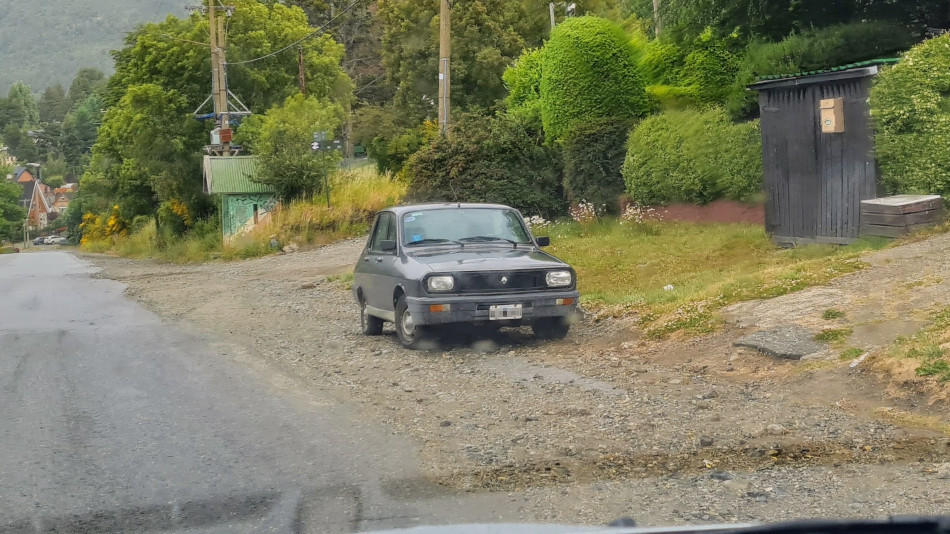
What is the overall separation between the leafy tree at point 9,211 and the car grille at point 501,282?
364 ft

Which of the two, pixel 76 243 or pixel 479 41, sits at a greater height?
pixel 479 41

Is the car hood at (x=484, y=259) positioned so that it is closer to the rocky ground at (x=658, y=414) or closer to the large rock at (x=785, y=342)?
the rocky ground at (x=658, y=414)

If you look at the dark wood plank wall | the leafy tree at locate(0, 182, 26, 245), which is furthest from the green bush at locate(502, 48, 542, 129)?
the leafy tree at locate(0, 182, 26, 245)

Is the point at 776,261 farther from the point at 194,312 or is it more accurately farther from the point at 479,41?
the point at 479,41

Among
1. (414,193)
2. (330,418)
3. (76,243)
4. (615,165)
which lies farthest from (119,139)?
(76,243)

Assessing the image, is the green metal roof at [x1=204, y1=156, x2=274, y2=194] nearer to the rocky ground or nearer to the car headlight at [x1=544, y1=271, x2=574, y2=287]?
the rocky ground

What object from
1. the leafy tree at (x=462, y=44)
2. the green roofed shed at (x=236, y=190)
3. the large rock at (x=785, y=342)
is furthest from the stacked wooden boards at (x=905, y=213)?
the leafy tree at (x=462, y=44)

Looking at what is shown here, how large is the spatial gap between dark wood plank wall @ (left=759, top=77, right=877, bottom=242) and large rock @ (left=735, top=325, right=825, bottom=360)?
18.2ft

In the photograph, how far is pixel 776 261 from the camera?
15.5 meters

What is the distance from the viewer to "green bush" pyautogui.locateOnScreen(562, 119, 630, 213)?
25391mm

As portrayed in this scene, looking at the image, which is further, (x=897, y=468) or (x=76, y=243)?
(x=76, y=243)

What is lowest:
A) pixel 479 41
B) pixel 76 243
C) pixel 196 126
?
pixel 76 243

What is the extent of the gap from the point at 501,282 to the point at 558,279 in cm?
64

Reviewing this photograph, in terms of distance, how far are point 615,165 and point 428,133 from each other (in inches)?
757
